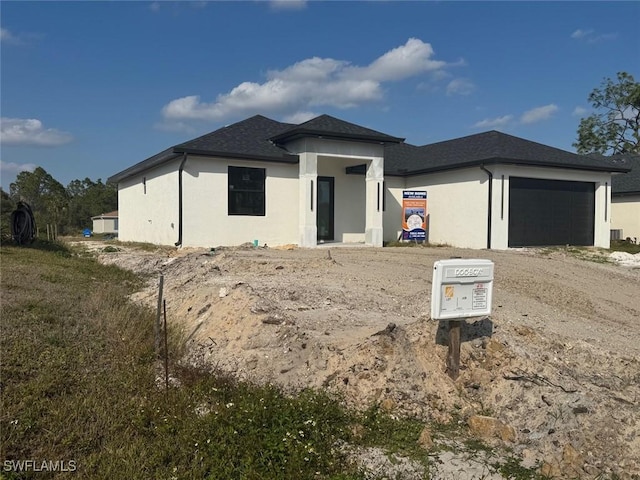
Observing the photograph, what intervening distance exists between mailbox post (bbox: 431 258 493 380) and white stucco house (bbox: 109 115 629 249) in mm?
12101

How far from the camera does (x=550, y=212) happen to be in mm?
18984

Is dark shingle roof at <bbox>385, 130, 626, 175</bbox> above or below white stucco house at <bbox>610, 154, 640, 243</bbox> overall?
above

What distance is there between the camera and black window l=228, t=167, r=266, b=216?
17.0 metres

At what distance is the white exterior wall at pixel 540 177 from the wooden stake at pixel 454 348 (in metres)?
13.3

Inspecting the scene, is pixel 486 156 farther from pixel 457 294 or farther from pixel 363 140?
pixel 457 294

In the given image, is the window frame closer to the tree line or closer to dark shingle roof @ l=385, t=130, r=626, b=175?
dark shingle roof @ l=385, t=130, r=626, b=175

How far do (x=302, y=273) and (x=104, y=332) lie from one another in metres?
4.88

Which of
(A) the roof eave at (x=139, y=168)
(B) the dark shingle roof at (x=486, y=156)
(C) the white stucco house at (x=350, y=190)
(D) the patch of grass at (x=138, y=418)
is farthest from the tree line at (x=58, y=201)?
(D) the patch of grass at (x=138, y=418)

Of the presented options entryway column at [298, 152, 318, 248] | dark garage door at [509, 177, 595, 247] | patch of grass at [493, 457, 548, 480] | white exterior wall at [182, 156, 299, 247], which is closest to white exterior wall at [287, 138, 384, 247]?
entryway column at [298, 152, 318, 248]

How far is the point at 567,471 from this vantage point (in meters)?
3.82

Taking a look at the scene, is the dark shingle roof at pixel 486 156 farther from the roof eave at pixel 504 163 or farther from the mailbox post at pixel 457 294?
the mailbox post at pixel 457 294

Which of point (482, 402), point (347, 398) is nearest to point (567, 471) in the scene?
point (482, 402)

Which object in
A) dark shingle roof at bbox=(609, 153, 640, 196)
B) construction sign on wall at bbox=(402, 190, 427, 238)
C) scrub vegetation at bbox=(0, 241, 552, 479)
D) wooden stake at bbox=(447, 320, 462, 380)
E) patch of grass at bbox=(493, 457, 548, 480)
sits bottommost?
patch of grass at bbox=(493, 457, 548, 480)

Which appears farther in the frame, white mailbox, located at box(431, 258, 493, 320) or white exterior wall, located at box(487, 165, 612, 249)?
white exterior wall, located at box(487, 165, 612, 249)
